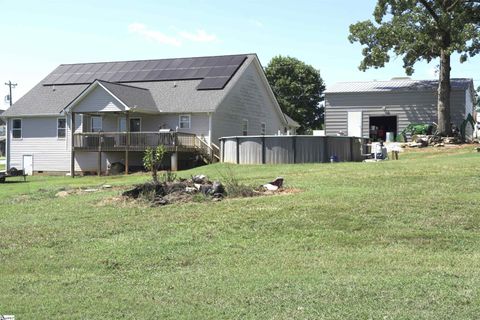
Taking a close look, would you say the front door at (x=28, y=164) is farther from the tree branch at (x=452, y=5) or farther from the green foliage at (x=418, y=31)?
the tree branch at (x=452, y=5)

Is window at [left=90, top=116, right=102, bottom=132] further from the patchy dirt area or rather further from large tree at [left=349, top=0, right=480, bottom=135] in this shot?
the patchy dirt area

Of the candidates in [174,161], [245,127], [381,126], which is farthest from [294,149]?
[381,126]

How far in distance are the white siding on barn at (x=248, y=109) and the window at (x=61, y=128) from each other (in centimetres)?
1012

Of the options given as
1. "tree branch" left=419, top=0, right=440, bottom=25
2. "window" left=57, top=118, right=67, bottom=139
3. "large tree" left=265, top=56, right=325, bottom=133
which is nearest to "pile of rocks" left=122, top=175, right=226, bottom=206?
"tree branch" left=419, top=0, right=440, bottom=25

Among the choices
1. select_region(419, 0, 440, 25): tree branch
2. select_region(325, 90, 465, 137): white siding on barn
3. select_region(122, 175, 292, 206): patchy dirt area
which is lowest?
select_region(122, 175, 292, 206): patchy dirt area

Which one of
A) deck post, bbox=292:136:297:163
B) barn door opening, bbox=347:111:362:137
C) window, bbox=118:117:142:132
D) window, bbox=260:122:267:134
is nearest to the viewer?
deck post, bbox=292:136:297:163

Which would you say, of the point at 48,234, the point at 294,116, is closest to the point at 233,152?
the point at 48,234

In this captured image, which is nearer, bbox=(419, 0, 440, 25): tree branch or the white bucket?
bbox=(419, 0, 440, 25): tree branch

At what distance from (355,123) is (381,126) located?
216cm

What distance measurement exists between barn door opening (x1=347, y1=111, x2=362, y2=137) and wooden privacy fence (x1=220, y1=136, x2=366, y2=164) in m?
8.12

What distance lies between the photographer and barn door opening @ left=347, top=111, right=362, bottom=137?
3538 cm

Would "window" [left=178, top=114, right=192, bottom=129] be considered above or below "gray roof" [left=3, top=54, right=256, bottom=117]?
below

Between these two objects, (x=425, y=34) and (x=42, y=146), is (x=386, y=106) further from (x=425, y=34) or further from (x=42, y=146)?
(x=42, y=146)

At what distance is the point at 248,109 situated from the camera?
37.2 metres
